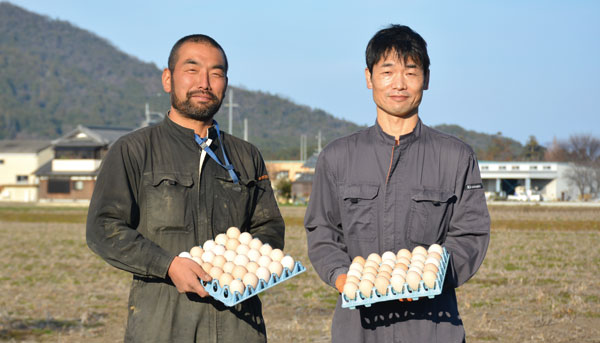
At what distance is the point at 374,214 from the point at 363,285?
569 millimetres

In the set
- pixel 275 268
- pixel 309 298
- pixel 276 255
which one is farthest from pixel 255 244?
pixel 309 298

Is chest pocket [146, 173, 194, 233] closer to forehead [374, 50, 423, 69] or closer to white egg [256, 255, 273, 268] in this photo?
white egg [256, 255, 273, 268]

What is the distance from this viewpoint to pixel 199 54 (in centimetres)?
408

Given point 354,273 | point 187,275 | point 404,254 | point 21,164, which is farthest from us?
point 21,164

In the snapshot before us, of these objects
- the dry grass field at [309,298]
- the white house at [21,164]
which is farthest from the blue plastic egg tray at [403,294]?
the white house at [21,164]

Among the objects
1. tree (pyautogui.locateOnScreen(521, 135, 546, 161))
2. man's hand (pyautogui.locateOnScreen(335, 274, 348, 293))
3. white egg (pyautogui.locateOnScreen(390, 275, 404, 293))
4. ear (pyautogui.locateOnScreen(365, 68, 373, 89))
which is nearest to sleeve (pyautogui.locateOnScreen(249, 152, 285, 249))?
man's hand (pyautogui.locateOnScreen(335, 274, 348, 293))

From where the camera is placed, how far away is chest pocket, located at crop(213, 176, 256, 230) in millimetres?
4074

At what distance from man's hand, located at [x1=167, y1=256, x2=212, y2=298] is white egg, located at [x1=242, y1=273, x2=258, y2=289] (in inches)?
6.8

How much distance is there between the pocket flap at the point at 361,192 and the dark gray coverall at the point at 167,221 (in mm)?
701

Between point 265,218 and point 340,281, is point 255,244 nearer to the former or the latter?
point 265,218

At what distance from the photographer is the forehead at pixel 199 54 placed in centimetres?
407

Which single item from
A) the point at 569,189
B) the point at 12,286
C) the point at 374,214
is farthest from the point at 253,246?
the point at 569,189

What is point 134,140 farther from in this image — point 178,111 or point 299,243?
point 299,243

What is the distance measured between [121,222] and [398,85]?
1.61 metres
